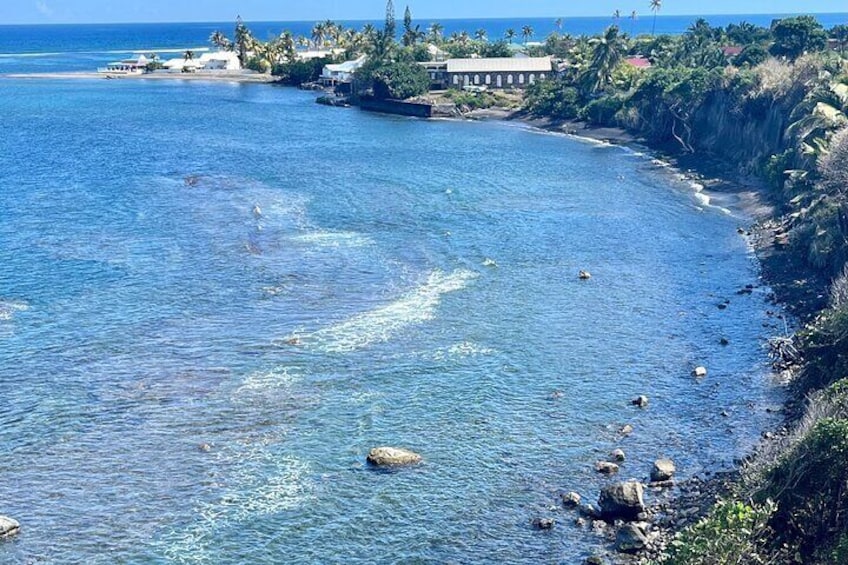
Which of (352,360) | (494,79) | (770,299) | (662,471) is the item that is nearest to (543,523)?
(662,471)

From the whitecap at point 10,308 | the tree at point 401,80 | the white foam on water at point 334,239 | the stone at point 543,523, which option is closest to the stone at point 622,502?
the stone at point 543,523

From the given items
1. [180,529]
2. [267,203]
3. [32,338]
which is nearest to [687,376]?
[180,529]

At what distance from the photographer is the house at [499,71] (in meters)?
187

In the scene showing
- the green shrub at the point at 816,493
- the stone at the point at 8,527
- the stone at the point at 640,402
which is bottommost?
the stone at the point at 8,527

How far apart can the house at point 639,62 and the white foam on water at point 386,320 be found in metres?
112

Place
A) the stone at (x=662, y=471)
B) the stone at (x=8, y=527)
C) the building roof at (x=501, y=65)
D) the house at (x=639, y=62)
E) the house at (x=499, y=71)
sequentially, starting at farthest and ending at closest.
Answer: the house at (x=499, y=71) → the building roof at (x=501, y=65) → the house at (x=639, y=62) → the stone at (x=662, y=471) → the stone at (x=8, y=527)

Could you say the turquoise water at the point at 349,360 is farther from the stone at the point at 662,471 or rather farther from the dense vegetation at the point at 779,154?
the dense vegetation at the point at 779,154

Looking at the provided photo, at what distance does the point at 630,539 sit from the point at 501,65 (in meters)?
159

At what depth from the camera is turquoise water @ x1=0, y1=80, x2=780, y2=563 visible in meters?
41.6

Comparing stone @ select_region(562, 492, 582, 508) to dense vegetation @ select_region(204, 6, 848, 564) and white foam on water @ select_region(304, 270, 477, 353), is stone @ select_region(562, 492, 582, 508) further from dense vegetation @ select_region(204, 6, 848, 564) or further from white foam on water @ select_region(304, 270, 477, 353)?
white foam on water @ select_region(304, 270, 477, 353)

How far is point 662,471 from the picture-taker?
146 feet

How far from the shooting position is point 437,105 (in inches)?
6890

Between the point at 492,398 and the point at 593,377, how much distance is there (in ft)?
23.3

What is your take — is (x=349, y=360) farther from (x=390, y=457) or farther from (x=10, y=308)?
(x=10, y=308)
